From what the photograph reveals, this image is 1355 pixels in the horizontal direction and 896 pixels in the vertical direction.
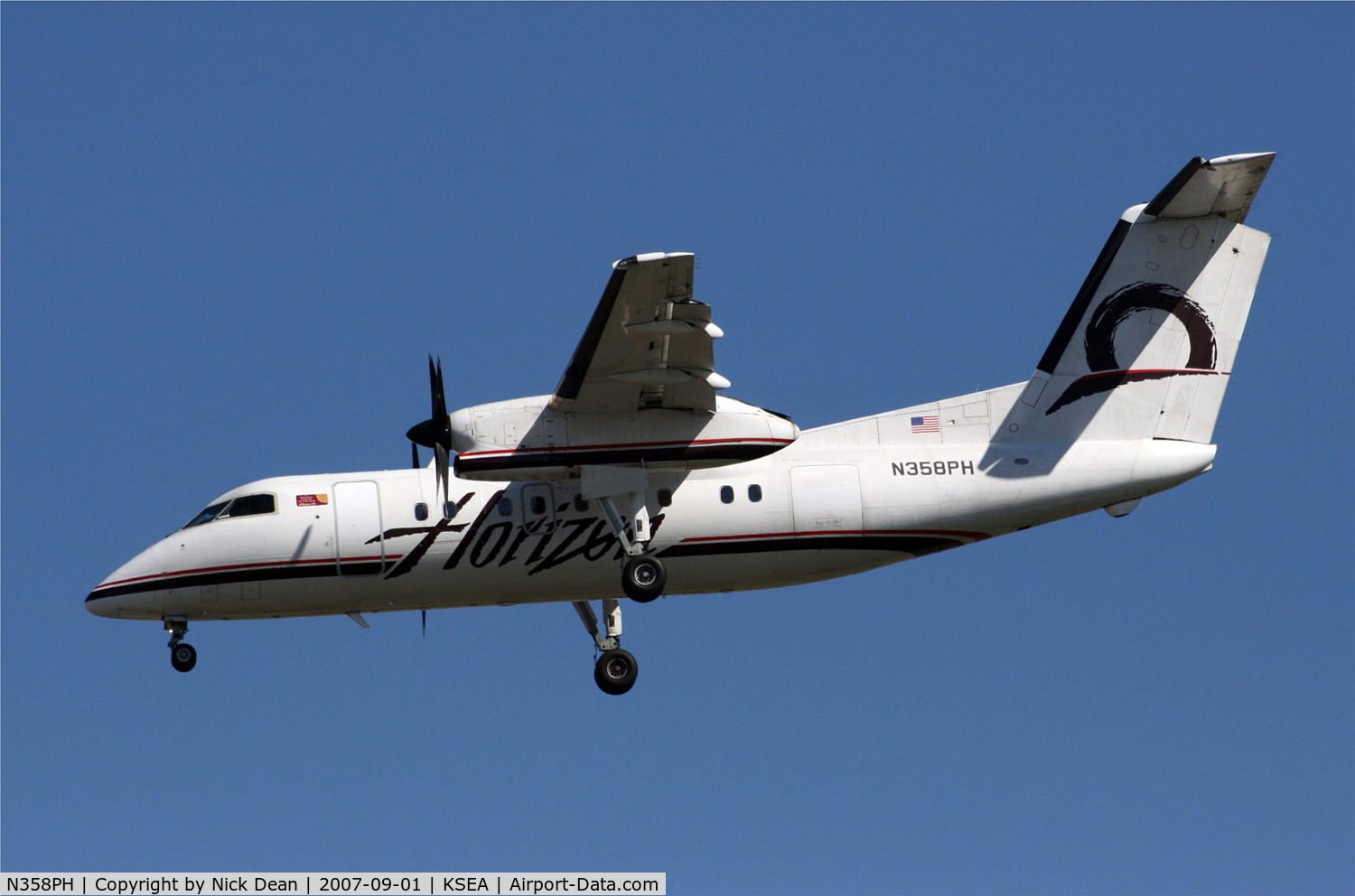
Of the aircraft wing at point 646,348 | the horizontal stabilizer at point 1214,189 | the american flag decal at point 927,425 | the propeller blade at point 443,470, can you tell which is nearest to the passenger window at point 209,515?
the propeller blade at point 443,470

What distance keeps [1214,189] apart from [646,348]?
9036 mm

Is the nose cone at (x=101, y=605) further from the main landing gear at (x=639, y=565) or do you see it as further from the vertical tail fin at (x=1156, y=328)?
the vertical tail fin at (x=1156, y=328)

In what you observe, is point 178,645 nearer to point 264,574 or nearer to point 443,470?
point 264,574

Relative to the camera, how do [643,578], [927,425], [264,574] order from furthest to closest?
[927,425]
[264,574]
[643,578]

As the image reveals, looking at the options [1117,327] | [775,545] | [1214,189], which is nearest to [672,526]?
[775,545]

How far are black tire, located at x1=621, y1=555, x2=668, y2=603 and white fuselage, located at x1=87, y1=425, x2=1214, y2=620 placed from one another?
22.4 inches

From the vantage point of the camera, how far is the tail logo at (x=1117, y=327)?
22.7 metres

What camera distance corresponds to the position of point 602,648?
23.5m

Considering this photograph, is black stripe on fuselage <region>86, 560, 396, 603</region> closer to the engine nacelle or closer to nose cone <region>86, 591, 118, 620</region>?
nose cone <region>86, 591, 118, 620</region>

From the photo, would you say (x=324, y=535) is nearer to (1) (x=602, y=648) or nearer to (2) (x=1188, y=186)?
(1) (x=602, y=648)

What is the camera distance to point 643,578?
21188 mm

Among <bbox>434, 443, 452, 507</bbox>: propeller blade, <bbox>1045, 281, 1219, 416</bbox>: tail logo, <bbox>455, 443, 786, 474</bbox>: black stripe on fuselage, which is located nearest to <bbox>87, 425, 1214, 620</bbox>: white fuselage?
<bbox>434, 443, 452, 507</bbox>: propeller blade

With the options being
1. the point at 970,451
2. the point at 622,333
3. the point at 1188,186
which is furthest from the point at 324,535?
the point at 1188,186

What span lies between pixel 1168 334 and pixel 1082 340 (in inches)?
49.0
